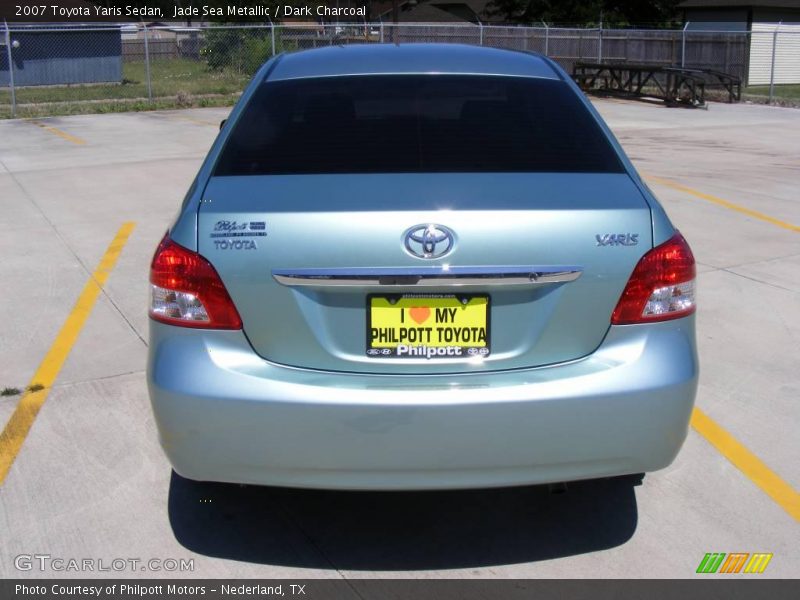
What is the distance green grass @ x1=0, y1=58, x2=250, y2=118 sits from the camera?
22.7m

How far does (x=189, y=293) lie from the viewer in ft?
10.0

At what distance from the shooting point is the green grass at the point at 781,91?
26.6m

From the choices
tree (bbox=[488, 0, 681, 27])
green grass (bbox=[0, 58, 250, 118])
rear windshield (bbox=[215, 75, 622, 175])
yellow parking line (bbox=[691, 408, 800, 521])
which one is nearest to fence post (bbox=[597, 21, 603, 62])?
green grass (bbox=[0, 58, 250, 118])

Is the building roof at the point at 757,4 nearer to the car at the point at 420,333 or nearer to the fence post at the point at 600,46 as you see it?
the fence post at the point at 600,46

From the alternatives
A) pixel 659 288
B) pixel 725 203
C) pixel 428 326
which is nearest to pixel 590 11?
pixel 725 203

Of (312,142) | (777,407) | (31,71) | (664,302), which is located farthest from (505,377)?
(31,71)

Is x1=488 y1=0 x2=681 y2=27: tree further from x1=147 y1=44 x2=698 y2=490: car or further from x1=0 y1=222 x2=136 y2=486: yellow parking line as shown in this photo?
x1=147 y1=44 x2=698 y2=490: car

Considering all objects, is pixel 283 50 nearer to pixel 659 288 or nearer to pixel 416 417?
pixel 659 288

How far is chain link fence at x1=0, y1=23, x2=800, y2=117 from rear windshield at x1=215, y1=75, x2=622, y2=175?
22.6m

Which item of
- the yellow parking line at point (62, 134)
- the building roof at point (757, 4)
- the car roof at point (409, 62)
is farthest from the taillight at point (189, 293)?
the building roof at point (757, 4)

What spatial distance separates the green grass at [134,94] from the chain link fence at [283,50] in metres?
0.06

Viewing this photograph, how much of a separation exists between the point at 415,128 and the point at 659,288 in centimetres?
110

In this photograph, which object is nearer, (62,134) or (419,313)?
(419,313)

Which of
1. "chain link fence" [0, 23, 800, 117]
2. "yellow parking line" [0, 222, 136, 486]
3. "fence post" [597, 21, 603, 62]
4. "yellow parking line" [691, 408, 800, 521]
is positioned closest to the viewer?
"yellow parking line" [691, 408, 800, 521]
